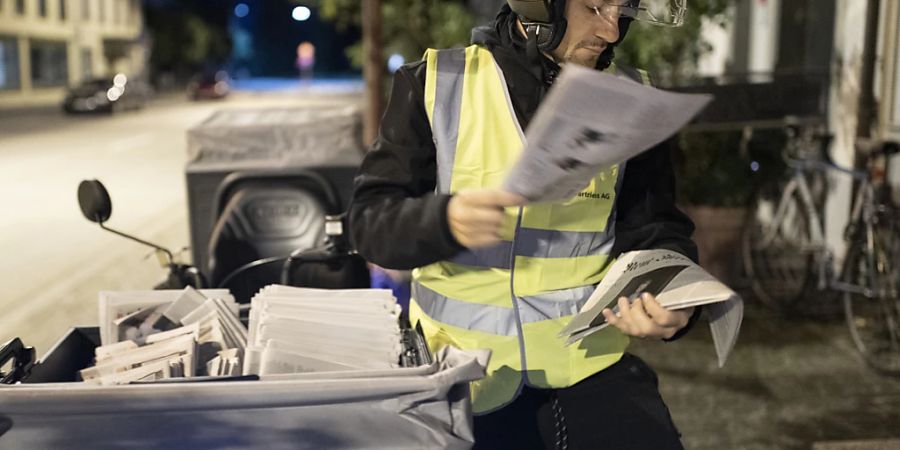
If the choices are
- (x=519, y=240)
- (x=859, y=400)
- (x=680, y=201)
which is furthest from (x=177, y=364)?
(x=680, y=201)

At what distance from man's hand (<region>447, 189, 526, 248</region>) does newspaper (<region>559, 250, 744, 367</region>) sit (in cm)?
33

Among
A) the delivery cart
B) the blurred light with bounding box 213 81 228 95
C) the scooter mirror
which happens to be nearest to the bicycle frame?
the scooter mirror

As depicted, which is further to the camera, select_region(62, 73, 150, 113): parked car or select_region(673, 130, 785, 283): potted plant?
select_region(62, 73, 150, 113): parked car

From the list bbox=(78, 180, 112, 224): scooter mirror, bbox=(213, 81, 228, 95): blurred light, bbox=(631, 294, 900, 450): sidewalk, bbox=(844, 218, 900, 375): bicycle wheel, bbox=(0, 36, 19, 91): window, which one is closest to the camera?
bbox=(78, 180, 112, 224): scooter mirror

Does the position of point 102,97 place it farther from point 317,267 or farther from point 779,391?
point 317,267

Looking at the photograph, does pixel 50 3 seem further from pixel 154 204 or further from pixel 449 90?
pixel 449 90

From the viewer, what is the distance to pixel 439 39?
37.1 feet

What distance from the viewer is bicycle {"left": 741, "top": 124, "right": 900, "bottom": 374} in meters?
5.43

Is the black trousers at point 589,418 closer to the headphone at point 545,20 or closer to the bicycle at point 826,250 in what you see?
the headphone at point 545,20

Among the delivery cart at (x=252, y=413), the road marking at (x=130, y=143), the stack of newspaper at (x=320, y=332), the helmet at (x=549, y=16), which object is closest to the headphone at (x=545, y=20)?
the helmet at (x=549, y=16)

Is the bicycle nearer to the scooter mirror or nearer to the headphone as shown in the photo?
the headphone

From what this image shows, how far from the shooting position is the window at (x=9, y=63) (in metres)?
43.2

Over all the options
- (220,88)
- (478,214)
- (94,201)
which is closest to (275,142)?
(94,201)

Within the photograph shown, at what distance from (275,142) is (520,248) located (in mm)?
3069
